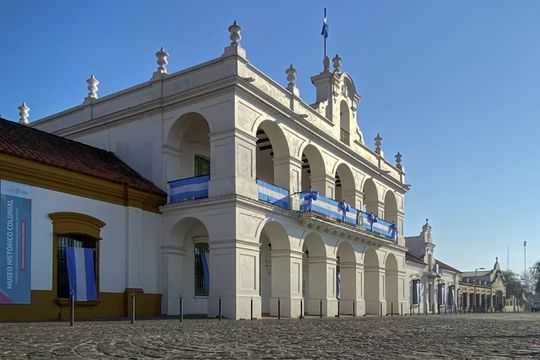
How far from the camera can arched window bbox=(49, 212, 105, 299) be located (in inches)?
704

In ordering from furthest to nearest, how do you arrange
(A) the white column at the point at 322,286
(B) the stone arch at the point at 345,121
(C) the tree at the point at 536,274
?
(C) the tree at the point at 536,274 → (B) the stone arch at the point at 345,121 → (A) the white column at the point at 322,286

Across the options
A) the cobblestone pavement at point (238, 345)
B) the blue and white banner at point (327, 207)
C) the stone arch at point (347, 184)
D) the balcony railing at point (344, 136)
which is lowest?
the cobblestone pavement at point (238, 345)

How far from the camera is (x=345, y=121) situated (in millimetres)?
30219

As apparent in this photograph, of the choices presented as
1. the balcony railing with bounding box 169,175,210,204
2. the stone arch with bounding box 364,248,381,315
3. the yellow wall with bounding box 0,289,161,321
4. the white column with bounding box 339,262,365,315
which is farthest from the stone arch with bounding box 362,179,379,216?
the yellow wall with bounding box 0,289,161,321

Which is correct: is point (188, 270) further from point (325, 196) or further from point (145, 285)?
point (325, 196)

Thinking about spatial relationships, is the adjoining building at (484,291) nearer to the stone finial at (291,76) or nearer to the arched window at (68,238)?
the stone finial at (291,76)

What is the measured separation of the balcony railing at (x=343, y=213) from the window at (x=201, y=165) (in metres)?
4.13

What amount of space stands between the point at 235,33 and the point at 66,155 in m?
7.20

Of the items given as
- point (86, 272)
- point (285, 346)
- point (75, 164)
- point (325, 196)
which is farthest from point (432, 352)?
point (325, 196)

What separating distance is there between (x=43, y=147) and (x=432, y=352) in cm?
1471

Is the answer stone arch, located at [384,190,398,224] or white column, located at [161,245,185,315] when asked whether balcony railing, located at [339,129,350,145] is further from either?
white column, located at [161,245,185,315]

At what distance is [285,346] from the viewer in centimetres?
992

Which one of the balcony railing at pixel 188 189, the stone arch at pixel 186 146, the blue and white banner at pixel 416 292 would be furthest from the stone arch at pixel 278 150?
the blue and white banner at pixel 416 292

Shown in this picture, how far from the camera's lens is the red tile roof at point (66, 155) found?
17812 millimetres
